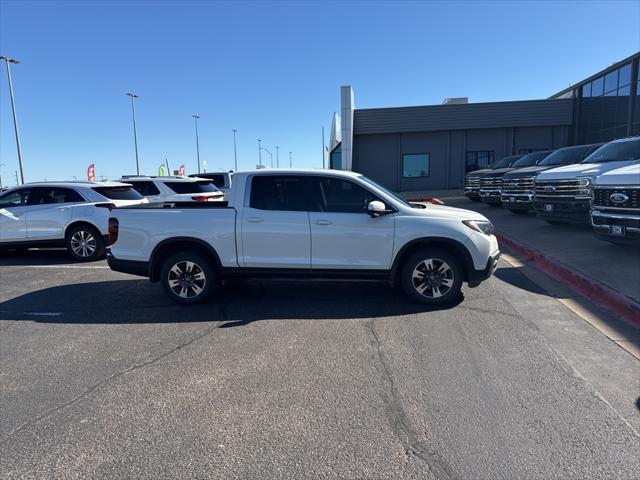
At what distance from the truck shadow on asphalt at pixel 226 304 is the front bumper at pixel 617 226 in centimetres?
340

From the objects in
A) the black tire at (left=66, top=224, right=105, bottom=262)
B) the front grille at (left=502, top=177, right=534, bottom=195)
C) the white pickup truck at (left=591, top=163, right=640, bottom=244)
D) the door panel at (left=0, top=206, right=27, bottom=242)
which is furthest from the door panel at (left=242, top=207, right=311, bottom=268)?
the front grille at (left=502, top=177, right=534, bottom=195)

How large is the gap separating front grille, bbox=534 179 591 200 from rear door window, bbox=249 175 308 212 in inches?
287

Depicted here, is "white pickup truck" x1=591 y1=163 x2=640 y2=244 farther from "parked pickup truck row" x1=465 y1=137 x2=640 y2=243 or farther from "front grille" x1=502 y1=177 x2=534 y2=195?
"front grille" x1=502 y1=177 x2=534 y2=195

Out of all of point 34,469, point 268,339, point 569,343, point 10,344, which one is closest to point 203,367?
point 268,339

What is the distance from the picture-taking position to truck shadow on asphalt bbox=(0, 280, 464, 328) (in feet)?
18.9

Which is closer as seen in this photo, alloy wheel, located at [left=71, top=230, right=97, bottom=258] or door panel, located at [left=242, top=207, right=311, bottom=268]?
door panel, located at [left=242, top=207, right=311, bottom=268]

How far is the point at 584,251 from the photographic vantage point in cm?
862

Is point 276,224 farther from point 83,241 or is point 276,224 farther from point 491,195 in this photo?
point 491,195

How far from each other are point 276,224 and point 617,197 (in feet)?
19.4

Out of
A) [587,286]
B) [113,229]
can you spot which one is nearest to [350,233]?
[113,229]

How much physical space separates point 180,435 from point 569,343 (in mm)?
3920

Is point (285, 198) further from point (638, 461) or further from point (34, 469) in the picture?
point (638, 461)

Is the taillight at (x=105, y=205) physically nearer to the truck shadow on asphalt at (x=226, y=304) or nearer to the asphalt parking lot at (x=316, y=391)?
the truck shadow on asphalt at (x=226, y=304)

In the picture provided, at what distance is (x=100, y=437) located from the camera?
10.4ft
